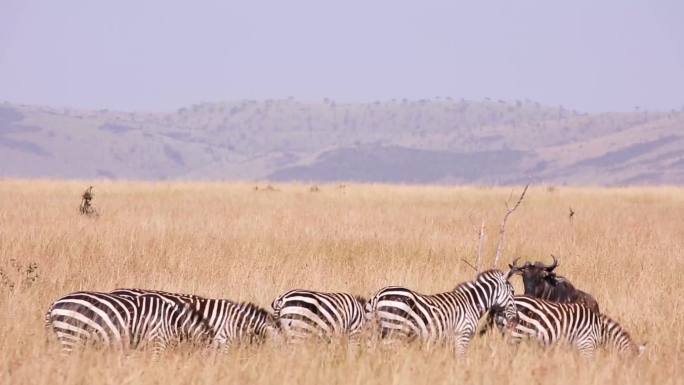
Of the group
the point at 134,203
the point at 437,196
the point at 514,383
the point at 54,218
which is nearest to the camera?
the point at 514,383

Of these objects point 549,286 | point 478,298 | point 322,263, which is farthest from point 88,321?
point 322,263

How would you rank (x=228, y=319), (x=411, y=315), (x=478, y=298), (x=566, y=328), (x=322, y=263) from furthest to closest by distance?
(x=322, y=263) → (x=478, y=298) → (x=566, y=328) → (x=228, y=319) → (x=411, y=315)

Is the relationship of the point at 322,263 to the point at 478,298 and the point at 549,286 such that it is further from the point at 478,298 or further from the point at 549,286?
the point at 478,298

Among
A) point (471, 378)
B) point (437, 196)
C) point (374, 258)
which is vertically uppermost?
point (437, 196)

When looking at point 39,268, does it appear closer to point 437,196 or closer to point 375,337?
point 375,337

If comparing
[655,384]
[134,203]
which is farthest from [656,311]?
[134,203]

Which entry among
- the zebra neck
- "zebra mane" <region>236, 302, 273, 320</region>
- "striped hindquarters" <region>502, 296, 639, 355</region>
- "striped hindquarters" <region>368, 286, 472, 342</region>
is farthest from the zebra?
"zebra mane" <region>236, 302, 273, 320</region>

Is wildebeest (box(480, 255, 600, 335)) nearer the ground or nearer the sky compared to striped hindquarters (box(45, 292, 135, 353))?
nearer the sky

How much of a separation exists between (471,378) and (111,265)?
7.61 metres

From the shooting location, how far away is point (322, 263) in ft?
49.6

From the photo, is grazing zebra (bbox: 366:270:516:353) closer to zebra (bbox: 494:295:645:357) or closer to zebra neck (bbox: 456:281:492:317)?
zebra neck (bbox: 456:281:492:317)

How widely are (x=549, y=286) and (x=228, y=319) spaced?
12.0 ft

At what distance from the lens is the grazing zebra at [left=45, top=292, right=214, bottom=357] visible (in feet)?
26.3

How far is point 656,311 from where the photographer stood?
447 inches
